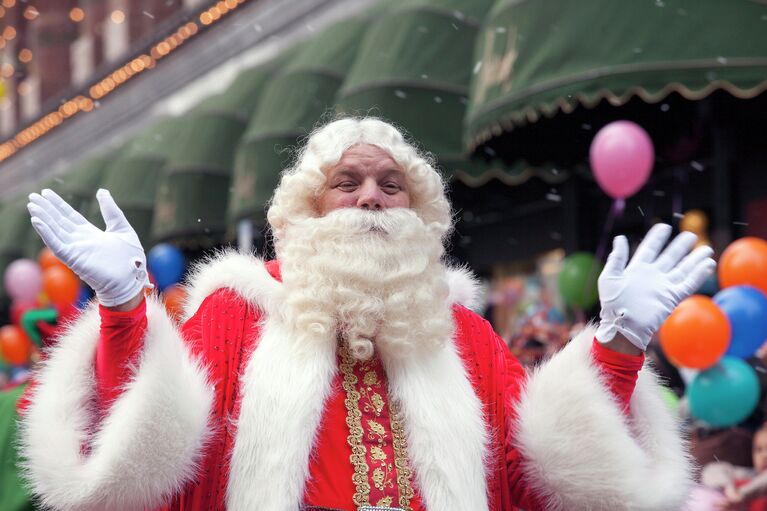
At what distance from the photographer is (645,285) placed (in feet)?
9.75

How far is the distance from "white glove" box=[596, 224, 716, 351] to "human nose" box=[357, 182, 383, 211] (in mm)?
741

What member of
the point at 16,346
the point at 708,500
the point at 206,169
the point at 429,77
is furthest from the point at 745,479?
the point at 206,169

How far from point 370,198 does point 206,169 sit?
344 inches

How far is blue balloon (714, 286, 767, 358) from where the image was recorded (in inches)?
Answer: 195

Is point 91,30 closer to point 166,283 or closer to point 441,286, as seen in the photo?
point 166,283

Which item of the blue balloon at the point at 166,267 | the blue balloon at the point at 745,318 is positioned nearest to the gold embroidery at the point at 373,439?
the blue balloon at the point at 745,318

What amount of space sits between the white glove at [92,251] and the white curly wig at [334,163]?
0.67 meters

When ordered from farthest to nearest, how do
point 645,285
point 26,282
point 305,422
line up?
1. point 26,282
2. point 645,285
3. point 305,422

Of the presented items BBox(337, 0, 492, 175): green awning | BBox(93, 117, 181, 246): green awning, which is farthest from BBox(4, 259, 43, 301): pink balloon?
BBox(337, 0, 492, 175): green awning

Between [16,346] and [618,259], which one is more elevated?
[618,259]

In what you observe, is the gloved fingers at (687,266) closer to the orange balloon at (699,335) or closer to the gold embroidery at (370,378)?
the gold embroidery at (370,378)

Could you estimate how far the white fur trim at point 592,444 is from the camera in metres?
2.93

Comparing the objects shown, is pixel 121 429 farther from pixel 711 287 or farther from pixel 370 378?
pixel 711 287

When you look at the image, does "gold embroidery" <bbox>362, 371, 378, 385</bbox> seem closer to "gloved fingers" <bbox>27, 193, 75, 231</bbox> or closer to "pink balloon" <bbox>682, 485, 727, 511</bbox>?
"gloved fingers" <bbox>27, 193, 75, 231</bbox>
